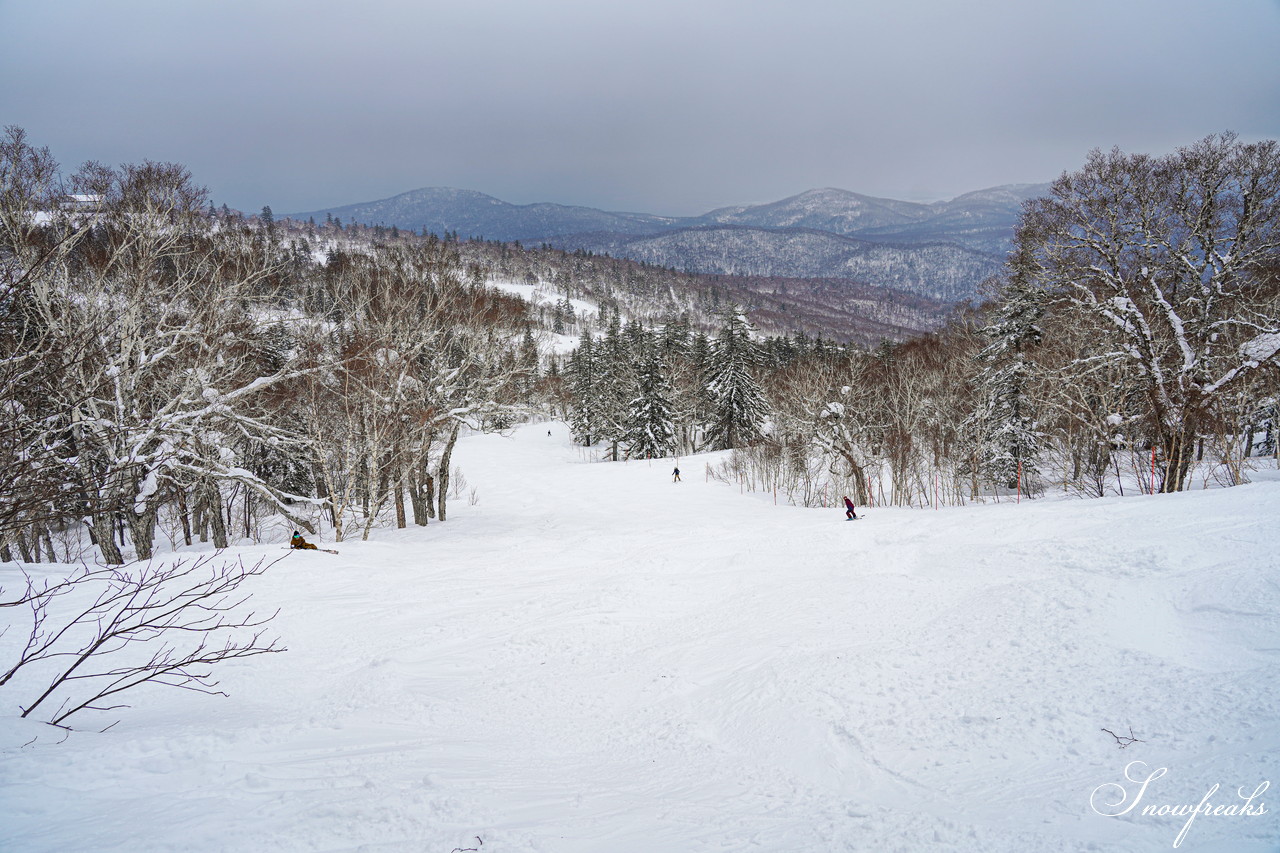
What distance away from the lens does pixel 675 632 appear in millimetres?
8086

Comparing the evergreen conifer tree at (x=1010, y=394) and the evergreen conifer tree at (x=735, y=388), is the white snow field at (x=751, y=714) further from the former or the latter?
the evergreen conifer tree at (x=735, y=388)

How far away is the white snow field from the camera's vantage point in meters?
3.72

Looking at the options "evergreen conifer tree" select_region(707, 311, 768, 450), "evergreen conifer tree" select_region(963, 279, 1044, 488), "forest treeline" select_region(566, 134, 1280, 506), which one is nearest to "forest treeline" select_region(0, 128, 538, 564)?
"forest treeline" select_region(566, 134, 1280, 506)

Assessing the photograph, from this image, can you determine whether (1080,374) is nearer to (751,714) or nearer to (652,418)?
(751,714)

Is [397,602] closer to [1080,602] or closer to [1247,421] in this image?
[1080,602]

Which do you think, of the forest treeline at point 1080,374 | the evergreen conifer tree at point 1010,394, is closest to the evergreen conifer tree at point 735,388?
the forest treeline at point 1080,374

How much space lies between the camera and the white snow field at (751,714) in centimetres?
372

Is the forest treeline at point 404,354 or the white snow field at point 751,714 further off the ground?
the forest treeline at point 404,354

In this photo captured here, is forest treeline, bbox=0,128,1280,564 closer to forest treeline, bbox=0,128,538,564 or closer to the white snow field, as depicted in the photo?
forest treeline, bbox=0,128,538,564

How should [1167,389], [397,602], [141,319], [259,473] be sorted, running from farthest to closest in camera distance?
1. [259,473]
2. [1167,389]
3. [141,319]
4. [397,602]

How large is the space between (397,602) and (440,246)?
1424cm

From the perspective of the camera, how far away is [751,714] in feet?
18.9

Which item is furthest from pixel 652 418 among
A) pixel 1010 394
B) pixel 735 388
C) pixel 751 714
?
pixel 751 714

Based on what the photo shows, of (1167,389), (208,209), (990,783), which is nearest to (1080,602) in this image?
(990,783)
